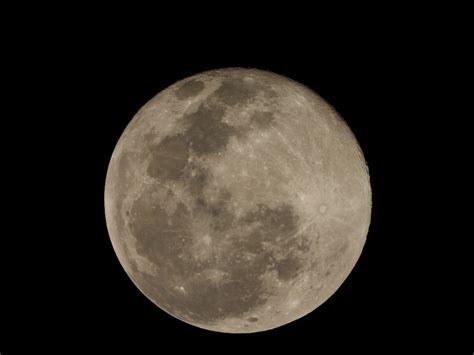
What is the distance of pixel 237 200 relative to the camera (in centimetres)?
409

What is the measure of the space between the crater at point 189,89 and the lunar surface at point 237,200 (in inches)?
0.6

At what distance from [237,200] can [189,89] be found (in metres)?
1.29

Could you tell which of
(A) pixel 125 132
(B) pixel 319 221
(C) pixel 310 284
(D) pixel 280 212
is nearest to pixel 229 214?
(D) pixel 280 212

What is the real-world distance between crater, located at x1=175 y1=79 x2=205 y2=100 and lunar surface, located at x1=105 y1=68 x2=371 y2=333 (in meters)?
0.02

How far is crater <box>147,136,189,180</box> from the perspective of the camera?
4215 millimetres

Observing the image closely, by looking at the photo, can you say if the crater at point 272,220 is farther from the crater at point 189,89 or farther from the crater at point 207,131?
the crater at point 189,89

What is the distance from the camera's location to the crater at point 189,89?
4598 millimetres

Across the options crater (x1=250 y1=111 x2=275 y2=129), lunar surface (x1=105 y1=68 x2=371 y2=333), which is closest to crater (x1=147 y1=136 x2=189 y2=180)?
lunar surface (x1=105 y1=68 x2=371 y2=333)

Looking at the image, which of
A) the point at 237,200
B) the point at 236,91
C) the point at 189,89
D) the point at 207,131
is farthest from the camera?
the point at 189,89

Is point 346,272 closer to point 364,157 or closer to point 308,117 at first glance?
point 364,157

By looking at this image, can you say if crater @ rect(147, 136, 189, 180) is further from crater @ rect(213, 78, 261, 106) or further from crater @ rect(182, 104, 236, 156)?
crater @ rect(213, 78, 261, 106)

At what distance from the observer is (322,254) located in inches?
174

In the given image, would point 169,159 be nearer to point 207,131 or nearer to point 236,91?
point 207,131

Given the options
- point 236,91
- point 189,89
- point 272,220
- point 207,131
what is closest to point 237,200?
point 272,220
